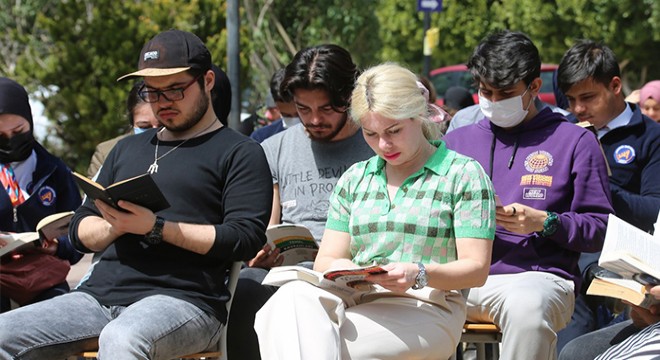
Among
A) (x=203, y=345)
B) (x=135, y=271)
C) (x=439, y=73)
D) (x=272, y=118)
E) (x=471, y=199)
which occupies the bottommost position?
(x=439, y=73)

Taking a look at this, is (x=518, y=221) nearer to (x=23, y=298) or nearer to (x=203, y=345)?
(x=203, y=345)

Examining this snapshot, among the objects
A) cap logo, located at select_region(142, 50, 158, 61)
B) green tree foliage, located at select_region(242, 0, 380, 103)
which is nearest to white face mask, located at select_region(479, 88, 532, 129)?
cap logo, located at select_region(142, 50, 158, 61)

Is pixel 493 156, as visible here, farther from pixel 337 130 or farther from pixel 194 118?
pixel 194 118

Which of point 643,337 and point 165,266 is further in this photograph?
point 165,266

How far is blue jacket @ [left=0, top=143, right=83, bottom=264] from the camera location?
4961 mm

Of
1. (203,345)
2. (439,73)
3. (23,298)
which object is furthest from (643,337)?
(439,73)

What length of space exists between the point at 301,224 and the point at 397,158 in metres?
1.15

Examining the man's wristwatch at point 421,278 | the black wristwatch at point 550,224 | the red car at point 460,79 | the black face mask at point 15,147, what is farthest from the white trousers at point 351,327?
the red car at point 460,79

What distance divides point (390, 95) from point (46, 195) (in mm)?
2173

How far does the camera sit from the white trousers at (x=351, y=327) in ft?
11.3

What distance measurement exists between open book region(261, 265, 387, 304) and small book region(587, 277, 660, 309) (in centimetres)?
85

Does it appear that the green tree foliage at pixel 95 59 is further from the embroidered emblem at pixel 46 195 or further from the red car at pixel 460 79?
the embroidered emblem at pixel 46 195

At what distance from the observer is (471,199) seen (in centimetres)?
371

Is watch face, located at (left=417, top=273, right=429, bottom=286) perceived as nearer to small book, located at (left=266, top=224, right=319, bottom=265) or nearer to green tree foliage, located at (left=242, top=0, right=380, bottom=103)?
small book, located at (left=266, top=224, right=319, bottom=265)
